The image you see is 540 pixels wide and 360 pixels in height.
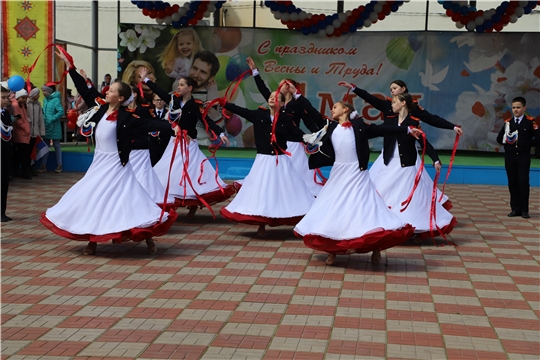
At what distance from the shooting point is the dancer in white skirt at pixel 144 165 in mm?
9227

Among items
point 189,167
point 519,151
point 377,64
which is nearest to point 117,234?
point 189,167

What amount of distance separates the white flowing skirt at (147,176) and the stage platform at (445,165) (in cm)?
536

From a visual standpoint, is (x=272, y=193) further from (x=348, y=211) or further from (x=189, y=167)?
(x=348, y=211)

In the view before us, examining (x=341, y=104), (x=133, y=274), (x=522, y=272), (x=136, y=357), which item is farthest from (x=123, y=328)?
(x=522, y=272)

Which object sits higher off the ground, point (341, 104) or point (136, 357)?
point (341, 104)

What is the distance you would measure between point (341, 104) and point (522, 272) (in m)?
2.27

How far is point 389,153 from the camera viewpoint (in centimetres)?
884

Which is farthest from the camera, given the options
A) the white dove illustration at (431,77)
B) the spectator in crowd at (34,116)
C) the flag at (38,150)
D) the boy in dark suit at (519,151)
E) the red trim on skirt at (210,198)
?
the white dove illustration at (431,77)

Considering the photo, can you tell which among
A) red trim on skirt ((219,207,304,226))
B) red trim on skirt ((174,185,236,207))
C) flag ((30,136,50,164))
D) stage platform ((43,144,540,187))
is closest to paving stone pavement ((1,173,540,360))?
red trim on skirt ((219,207,304,226))

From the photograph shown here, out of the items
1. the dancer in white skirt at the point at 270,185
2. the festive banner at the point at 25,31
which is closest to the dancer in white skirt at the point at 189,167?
the dancer in white skirt at the point at 270,185

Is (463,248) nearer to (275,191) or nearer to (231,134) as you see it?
(275,191)

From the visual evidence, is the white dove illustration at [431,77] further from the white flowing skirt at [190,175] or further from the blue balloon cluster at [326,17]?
the white flowing skirt at [190,175]

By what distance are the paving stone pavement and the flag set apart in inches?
230

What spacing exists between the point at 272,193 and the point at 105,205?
80.9 inches
